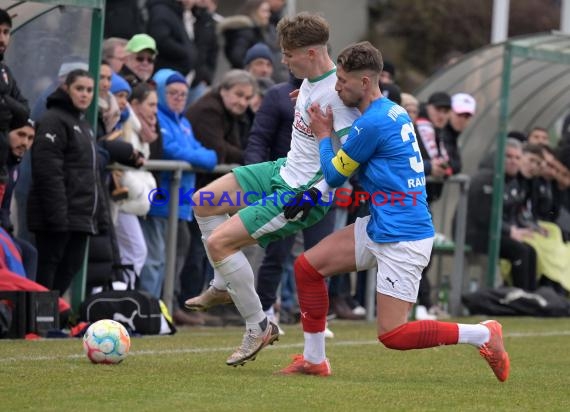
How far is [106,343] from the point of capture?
849cm

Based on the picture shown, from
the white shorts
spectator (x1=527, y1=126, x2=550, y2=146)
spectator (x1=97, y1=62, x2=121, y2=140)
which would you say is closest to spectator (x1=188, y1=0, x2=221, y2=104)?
spectator (x1=97, y1=62, x2=121, y2=140)

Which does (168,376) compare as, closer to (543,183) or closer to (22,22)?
(22,22)

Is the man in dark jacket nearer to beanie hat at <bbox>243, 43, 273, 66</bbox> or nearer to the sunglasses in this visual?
the sunglasses

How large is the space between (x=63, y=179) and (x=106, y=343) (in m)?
2.97

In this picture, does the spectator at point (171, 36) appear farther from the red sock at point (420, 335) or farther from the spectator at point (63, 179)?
the red sock at point (420, 335)

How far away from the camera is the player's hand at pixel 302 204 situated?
8.30 metres

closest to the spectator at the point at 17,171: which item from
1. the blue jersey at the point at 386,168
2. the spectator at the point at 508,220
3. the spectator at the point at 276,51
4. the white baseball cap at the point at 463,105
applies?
the blue jersey at the point at 386,168

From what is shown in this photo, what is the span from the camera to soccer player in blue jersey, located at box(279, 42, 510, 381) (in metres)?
7.98

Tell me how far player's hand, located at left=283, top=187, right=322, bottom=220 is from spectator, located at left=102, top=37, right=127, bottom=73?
5.22 meters

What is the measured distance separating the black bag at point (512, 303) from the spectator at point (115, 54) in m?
4.90

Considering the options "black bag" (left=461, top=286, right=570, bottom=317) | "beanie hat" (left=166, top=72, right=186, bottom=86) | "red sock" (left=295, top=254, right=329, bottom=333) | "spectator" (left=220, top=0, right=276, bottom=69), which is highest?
"spectator" (left=220, top=0, right=276, bottom=69)

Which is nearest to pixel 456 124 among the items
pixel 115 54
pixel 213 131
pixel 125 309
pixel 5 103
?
pixel 213 131

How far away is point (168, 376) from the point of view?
7.98 meters

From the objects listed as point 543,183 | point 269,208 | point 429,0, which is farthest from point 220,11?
point 269,208
